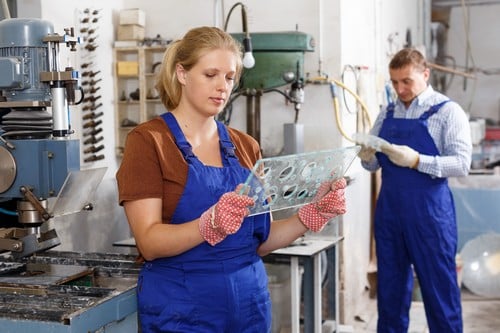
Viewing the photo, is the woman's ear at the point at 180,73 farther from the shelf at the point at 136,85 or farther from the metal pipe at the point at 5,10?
the shelf at the point at 136,85

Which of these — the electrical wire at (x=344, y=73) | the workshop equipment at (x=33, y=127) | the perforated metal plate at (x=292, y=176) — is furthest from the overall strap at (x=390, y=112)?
the workshop equipment at (x=33, y=127)

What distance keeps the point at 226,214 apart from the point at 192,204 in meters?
0.14

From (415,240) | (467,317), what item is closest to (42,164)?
(415,240)

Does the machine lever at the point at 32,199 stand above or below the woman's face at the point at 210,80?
below

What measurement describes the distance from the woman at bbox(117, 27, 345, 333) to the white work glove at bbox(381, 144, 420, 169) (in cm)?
120

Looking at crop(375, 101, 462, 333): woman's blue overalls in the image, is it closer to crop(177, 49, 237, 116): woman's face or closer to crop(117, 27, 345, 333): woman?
crop(117, 27, 345, 333): woman

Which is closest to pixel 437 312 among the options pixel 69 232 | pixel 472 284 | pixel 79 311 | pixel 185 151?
pixel 472 284

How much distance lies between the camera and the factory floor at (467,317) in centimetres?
325

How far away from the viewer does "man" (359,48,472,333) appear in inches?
104

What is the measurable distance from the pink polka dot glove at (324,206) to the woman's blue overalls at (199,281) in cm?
16

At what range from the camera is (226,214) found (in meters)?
1.26

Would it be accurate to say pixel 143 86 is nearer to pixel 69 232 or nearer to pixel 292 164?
pixel 69 232

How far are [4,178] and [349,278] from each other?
222cm

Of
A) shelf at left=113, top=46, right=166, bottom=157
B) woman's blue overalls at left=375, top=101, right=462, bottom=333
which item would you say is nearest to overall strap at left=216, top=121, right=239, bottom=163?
woman's blue overalls at left=375, top=101, right=462, bottom=333
